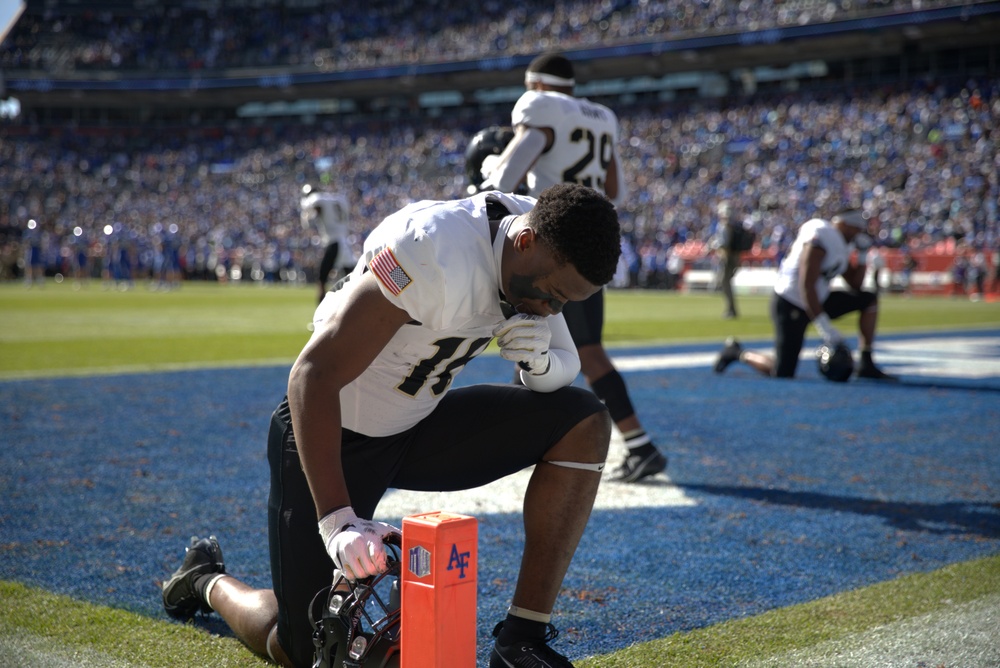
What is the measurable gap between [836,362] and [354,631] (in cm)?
692

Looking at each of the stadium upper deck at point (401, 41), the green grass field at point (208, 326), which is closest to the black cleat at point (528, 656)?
the green grass field at point (208, 326)

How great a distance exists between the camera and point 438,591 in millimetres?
1881

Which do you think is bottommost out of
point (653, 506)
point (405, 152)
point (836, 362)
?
point (836, 362)

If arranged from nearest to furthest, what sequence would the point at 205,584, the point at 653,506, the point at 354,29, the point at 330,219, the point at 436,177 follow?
the point at 205,584 → the point at 653,506 → the point at 330,219 → the point at 436,177 → the point at 354,29

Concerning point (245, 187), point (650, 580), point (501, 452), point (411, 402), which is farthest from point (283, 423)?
point (245, 187)

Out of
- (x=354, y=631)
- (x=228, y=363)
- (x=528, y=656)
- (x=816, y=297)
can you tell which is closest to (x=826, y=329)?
(x=816, y=297)

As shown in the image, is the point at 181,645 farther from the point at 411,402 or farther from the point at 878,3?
the point at 878,3

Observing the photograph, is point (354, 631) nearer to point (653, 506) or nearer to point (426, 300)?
point (426, 300)

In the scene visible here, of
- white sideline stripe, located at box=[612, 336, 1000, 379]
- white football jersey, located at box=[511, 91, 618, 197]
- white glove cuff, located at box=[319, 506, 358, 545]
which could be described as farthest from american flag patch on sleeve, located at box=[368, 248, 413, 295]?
white sideline stripe, located at box=[612, 336, 1000, 379]

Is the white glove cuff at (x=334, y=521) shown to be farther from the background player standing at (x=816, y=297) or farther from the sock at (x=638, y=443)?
the background player standing at (x=816, y=297)

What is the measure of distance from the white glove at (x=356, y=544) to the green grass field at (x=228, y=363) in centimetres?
69

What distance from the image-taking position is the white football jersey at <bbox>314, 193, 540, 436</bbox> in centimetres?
220

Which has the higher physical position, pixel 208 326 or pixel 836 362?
pixel 836 362

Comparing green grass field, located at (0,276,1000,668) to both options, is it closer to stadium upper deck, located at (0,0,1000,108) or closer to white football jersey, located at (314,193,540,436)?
white football jersey, located at (314,193,540,436)
